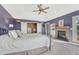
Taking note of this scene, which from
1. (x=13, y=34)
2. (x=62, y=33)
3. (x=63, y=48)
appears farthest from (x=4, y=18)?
(x=63, y=48)

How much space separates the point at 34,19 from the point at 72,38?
819 mm

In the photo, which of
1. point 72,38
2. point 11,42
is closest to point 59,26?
point 72,38

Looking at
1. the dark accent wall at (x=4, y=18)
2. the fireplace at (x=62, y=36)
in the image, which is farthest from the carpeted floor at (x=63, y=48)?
the dark accent wall at (x=4, y=18)

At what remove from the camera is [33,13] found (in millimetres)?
2312

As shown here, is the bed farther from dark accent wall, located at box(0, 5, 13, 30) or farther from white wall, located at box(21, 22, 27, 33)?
dark accent wall, located at box(0, 5, 13, 30)

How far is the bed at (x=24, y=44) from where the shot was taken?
225cm

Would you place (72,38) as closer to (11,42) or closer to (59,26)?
(59,26)

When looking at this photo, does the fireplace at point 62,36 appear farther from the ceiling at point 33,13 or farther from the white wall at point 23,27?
the white wall at point 23,27

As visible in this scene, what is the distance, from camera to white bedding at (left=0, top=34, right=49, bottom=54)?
7.37 ft

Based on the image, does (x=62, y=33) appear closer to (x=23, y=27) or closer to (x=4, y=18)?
(x=23, y=27)

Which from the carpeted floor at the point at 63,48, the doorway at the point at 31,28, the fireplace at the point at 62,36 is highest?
the doorway at the point at 31,28

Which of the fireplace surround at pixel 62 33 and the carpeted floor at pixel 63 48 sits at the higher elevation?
the fireplace surround at pixel 62 33

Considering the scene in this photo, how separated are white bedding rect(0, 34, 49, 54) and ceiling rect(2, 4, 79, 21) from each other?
37cm
